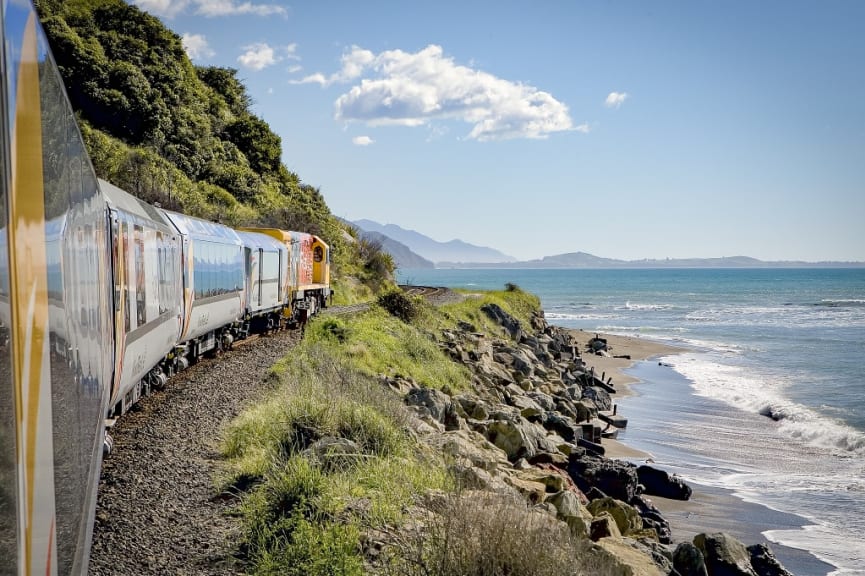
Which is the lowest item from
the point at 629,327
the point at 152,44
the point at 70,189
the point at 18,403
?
the point at 629,327

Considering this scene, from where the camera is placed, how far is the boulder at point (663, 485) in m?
17.7

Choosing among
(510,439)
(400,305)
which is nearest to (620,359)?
(400,305)

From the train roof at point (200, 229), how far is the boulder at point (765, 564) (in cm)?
1075

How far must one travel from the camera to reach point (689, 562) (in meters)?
11.1

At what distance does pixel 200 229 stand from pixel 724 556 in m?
11.3

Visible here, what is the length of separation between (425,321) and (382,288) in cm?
1947

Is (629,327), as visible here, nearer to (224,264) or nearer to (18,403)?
(224,264)

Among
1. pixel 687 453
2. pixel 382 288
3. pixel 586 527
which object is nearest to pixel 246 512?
pixel 586 527

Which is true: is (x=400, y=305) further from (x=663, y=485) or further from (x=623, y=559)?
Result: (x=623, y=559)

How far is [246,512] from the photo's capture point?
26.2 feet

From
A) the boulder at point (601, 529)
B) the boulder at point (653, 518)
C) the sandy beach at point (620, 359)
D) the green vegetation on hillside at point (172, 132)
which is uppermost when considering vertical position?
the green vegetation on hillside at point (172, 132)

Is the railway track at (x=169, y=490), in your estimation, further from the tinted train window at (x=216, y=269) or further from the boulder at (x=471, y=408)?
the boulder at (x=471, y=408)

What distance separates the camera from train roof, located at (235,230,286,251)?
22.6 metres

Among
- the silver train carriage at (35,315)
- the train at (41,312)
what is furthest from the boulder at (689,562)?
the silver train carriage at (35,315)
